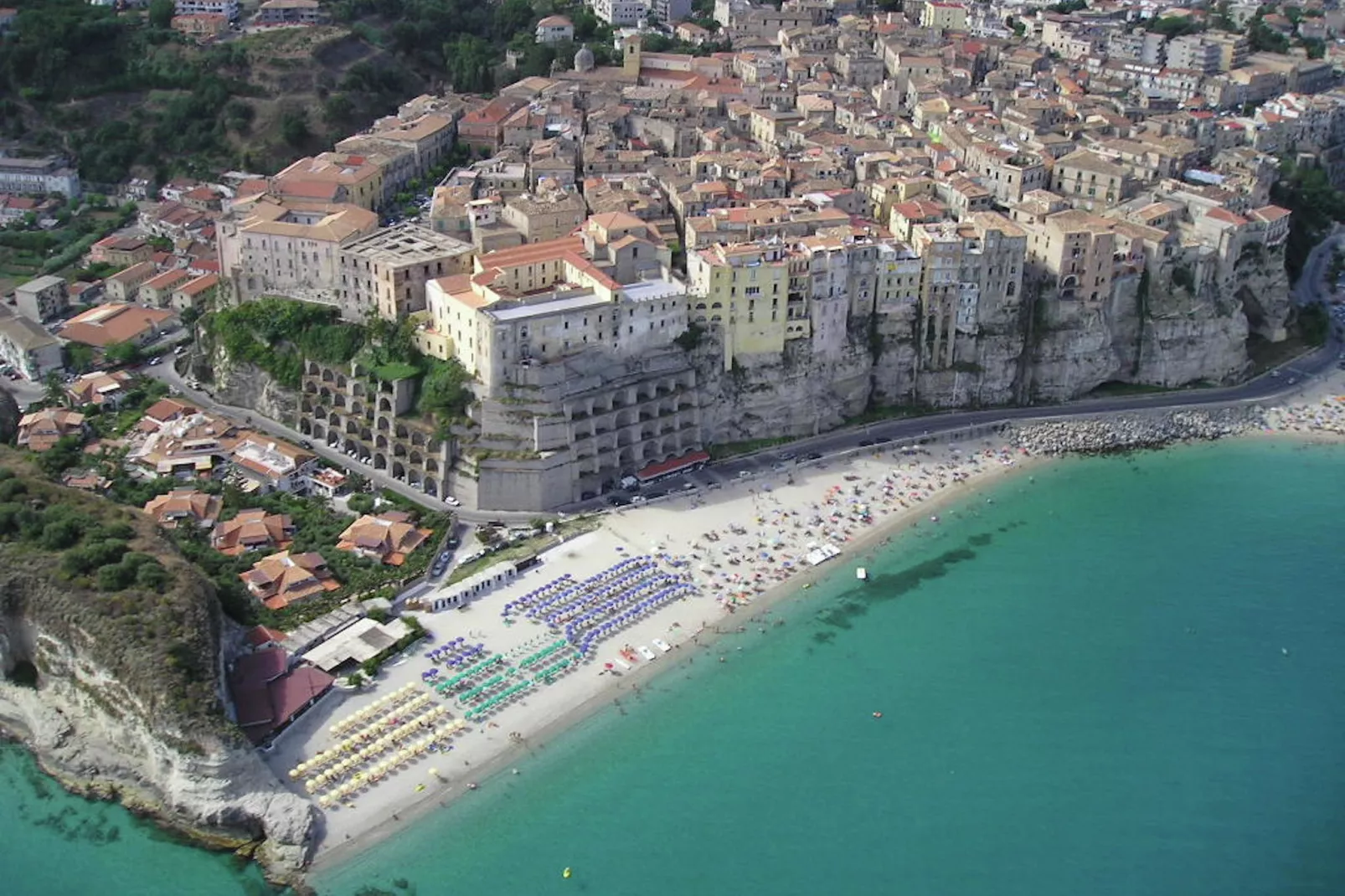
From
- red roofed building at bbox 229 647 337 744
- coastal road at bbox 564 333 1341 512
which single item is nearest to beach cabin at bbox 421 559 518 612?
coastal road at bbox 564 333 1341 512

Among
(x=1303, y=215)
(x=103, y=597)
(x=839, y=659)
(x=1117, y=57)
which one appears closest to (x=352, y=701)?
(x=103, y=597)

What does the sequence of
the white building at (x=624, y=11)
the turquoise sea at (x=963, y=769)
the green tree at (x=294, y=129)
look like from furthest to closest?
the white building at (x=624, y=11) < the green tree at (x=294, y=129) < the turquoise sea at (x=963, y=769)

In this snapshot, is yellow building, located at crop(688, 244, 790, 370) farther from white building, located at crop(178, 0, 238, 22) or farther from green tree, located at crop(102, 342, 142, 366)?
white building, located at crop(178, 0, 238, 22)

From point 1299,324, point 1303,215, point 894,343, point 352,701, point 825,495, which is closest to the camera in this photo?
point 352,701

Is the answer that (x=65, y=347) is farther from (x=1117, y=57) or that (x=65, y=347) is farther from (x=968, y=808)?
(x=1117, y=57)

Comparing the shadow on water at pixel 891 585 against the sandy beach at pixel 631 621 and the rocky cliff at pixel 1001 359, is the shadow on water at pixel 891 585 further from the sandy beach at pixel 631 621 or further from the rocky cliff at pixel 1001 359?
the rocky cliff at pixel 1001 359

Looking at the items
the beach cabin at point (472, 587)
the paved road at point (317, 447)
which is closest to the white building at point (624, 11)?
the paved road at point (317, 447)
